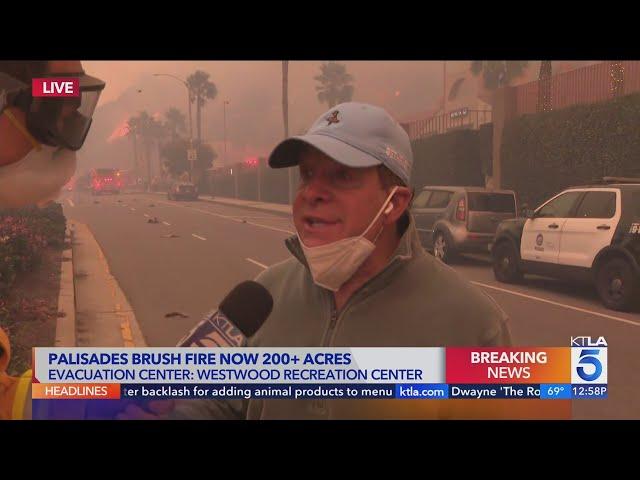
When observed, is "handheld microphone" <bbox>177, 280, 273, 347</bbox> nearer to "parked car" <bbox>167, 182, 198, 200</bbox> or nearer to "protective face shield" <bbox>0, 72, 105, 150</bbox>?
"protective face shield" <bbox>0, 72, 105, 150</bbox>

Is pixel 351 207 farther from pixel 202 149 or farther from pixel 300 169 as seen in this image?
pixel 202 149

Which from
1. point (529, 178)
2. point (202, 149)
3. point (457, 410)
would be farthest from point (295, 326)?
point (202, 149)

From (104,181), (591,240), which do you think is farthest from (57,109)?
(104,181)

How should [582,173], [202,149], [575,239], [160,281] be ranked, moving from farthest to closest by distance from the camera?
[202,149] → [582,173] → [160,281] → [575,239]

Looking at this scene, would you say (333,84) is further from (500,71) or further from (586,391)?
(586,391)

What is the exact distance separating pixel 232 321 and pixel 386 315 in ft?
1.70

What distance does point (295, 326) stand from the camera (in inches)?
91.3

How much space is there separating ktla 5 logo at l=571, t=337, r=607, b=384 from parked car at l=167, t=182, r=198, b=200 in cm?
4388

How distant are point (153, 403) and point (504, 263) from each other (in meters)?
9.76

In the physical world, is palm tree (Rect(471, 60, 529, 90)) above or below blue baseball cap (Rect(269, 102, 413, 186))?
above

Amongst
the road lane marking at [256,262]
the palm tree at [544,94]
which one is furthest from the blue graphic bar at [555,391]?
the palm tree at [544,94]

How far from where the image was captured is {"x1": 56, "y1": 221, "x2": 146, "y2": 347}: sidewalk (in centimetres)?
673

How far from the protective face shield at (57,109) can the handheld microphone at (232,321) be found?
0.83m

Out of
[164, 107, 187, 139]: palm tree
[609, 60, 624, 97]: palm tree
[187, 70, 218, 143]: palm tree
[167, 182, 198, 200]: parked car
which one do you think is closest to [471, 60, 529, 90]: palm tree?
[167, 182, 198, 200]: parked car
